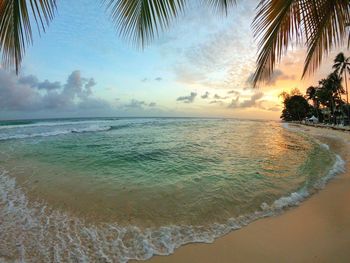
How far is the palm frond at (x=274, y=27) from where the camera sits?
7.30 ft

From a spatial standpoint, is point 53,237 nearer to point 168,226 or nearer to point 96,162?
point 168,226

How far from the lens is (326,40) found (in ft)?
8.18

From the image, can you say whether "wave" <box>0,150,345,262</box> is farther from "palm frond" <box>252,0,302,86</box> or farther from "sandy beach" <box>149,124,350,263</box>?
"palm frond" <box>252,0,302,86</box>

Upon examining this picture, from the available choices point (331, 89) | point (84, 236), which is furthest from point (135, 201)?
point (331, 89)

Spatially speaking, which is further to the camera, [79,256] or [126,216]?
[126,216]

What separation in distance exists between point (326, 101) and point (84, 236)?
58561 mm

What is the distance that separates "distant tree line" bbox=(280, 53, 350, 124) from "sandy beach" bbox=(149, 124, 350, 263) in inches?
1565

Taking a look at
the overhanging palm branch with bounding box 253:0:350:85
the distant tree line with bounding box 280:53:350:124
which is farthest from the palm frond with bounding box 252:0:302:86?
the distant tree line with bounding box 280:53:350:124

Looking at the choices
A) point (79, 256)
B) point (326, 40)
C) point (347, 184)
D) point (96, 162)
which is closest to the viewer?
point (326, 40)

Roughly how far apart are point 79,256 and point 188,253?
5.17 ft

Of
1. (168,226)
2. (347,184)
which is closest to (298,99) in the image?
(347,184)

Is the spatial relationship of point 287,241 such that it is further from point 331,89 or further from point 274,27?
point 331,89

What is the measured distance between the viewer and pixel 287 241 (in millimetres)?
3951

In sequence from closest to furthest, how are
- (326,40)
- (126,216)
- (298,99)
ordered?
(326,40) → (126,216) → (298,99)
